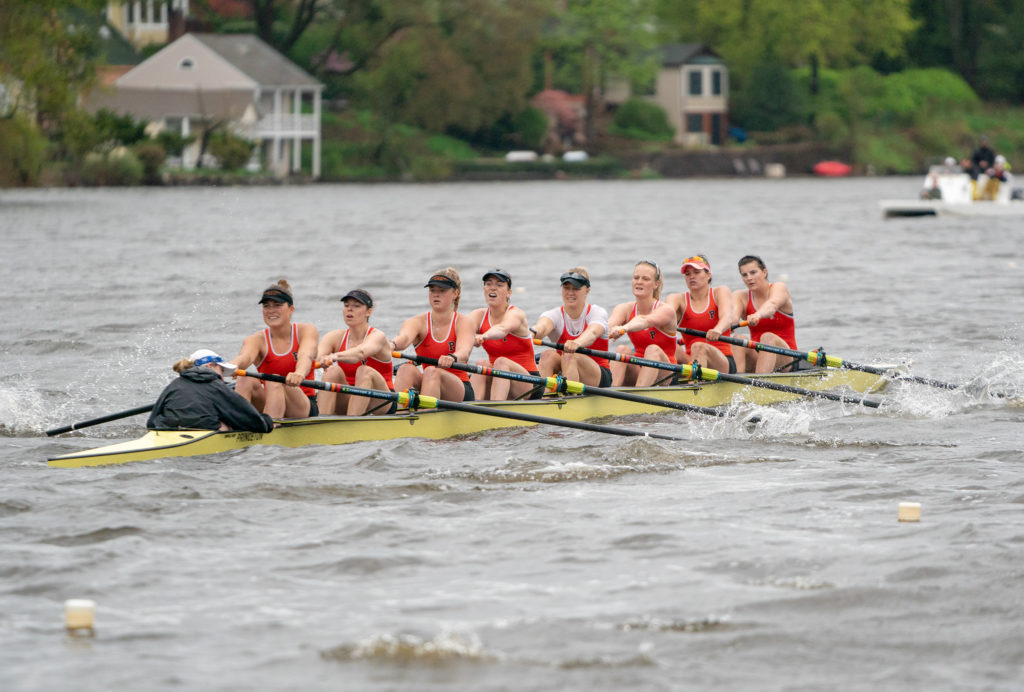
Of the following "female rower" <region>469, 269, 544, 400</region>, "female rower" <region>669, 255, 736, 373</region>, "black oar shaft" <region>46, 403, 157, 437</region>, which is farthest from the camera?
"female rower" <region>669, 255, 736, 373</region>

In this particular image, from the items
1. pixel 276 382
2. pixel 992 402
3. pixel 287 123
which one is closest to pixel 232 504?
pixel 276 382

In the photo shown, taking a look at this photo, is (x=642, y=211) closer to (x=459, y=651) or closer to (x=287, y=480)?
(x=287, y=480)

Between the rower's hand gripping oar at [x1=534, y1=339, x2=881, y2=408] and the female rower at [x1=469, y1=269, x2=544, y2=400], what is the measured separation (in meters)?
0.23

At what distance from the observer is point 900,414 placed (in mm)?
13828

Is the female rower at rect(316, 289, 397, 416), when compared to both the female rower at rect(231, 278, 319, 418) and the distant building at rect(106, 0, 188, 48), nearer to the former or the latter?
the female rower at rect(231, 278, 319, 418)

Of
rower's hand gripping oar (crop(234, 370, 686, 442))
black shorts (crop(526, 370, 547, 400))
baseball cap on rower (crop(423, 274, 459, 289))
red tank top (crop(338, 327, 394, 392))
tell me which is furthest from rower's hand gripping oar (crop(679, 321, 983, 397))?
red tank top (crop(338, 327, 394, 392))

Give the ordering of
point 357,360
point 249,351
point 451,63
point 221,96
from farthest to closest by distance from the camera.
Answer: point 451,63
point 221,96
point 357,360
point 249,351

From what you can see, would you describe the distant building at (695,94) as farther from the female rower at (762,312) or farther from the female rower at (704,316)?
the female rower at (704,316)

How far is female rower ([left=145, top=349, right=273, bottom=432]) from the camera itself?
10867 mm

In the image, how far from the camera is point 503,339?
500 inches

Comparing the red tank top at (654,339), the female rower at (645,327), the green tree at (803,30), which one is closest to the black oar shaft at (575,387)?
the female rower at (645,327)

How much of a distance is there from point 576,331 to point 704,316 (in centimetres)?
165

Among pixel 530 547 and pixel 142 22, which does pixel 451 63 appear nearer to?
pixel 142 22

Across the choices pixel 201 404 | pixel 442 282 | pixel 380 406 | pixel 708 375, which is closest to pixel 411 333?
pixel 442 282
